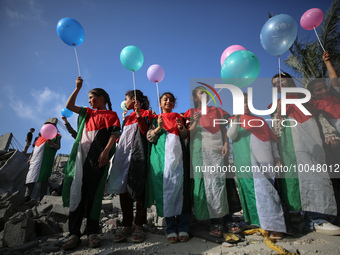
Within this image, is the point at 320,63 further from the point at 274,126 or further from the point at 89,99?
the point at 89,99

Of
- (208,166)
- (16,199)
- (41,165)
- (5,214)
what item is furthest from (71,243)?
(41,165)

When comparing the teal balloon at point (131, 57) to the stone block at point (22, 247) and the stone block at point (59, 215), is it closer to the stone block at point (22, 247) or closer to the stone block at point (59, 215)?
the stone block at point (59, 215)

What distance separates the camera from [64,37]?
2.97 meters

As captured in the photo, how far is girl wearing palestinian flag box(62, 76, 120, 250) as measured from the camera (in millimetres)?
2283

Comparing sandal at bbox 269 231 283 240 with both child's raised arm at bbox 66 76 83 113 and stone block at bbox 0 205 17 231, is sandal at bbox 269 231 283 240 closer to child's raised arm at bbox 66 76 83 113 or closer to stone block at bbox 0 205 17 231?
child's raised arm at bbox 66 76 83 113

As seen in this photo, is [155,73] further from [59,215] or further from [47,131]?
[59,215]

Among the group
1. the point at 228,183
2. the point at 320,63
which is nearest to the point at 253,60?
the point at 228,183

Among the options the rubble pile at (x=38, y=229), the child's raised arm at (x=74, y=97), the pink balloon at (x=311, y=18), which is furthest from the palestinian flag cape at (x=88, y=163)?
the pink balloon at (x=311, y=18)

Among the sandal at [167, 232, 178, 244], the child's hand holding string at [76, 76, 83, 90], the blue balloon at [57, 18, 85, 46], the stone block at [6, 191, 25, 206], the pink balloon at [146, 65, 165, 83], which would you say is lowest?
the sandal at [167, 232, 178, 244]

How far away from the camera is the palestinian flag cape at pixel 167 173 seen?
2.33 meters

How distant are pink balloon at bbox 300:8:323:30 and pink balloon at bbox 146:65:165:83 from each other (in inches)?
A: 105

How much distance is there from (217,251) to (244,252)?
27 cm

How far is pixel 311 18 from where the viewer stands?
3348 millimetres

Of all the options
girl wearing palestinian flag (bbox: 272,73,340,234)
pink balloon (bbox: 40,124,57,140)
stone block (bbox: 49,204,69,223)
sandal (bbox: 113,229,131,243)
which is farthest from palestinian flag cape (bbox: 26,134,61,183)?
girl wearing palestinian flag (bbox: 272,73,340,234)
